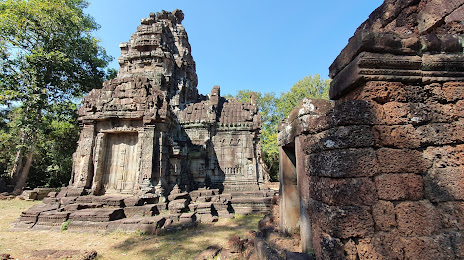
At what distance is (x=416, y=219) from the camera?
1978 millimetres

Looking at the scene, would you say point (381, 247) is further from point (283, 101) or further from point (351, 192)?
point (283, 101)

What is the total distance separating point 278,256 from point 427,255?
4.89ft

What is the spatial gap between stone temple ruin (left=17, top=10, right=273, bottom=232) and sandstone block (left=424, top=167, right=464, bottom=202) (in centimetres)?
657

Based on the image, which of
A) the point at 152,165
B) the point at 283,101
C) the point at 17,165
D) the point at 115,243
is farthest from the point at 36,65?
the point at 283,101

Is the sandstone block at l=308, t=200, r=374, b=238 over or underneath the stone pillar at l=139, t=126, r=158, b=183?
underneath

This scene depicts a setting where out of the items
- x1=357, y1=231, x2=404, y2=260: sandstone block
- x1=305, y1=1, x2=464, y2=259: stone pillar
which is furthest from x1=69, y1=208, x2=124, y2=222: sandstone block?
x1=357, y1=231, x2=404, y2=260: sandstone block

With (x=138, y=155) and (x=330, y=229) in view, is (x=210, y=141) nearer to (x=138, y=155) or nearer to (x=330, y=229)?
(x=138, y=155)

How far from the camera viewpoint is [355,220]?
1942 mm

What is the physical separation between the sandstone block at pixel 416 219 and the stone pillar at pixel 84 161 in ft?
33.7

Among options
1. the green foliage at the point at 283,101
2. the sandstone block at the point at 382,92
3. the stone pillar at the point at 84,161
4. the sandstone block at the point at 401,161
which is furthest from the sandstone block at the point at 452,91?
the green foliage at the point at 283,101

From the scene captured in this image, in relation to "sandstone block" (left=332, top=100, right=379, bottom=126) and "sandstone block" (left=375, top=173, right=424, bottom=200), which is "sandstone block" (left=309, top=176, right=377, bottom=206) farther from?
"sandstone block" (left=332, top=100, right=379, bottom=126)

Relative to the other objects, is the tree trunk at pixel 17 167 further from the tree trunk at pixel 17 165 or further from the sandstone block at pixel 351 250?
the sandstone block at pixel 351 250

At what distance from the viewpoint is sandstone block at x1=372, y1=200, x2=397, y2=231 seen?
1.97 m

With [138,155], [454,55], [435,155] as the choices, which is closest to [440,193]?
[435,155]
